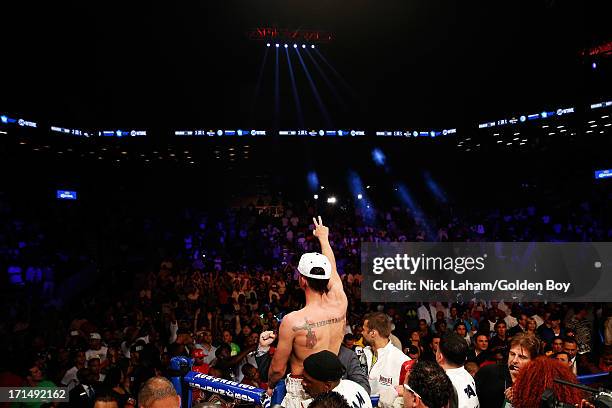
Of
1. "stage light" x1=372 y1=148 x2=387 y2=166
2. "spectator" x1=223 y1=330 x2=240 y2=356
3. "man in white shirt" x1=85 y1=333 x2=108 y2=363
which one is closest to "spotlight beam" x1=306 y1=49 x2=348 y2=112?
"stage light" x1=372 y1=148 x2=387 y2=166

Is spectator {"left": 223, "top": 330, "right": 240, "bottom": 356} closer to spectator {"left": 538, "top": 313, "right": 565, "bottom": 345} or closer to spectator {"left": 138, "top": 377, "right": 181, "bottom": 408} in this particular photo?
spectator {"left": 538, "top": 313, "right": 565, "bottom": 345}

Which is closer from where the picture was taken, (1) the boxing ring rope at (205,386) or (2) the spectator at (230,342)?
(1) the boxing ring rope at (205,386)

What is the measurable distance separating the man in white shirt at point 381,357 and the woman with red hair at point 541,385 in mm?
1562

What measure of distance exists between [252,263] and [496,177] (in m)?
11.1

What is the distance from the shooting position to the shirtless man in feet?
12.3

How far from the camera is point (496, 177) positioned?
22.4 metres

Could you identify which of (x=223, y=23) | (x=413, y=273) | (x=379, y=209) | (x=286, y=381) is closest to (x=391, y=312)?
(x=413, y=273)

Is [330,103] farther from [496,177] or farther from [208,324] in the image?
[208,324]

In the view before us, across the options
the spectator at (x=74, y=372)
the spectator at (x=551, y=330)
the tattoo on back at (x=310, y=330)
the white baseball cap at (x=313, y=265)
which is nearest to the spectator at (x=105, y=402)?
the tattoo on back at (x=310, y=330)

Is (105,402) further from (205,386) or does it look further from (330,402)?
(330,402)

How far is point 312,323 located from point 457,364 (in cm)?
98

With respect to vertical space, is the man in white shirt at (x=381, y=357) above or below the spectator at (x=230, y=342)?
above

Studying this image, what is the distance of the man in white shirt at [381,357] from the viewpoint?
184 inches

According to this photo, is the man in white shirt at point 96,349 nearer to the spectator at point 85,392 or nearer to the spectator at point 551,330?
the spectator at point 85,392
